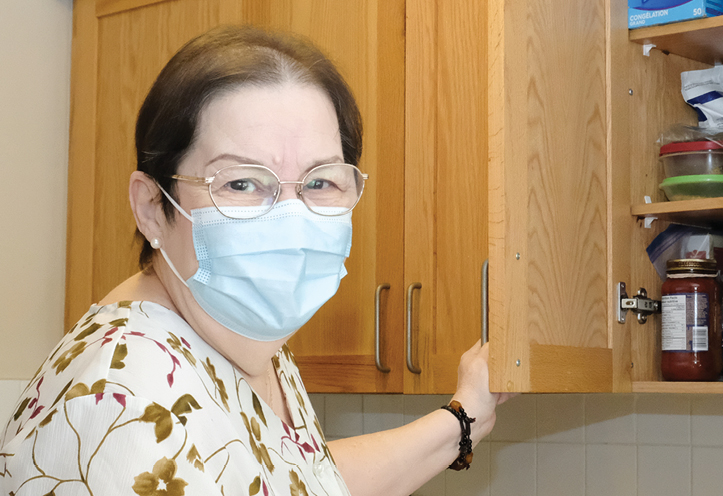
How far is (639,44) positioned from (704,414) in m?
0.66

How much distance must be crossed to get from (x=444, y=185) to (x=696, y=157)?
39 cm

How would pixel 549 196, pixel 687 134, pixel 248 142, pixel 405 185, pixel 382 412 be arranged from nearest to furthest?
pixel 248 142, pixel 549 196, pixel 687 134, pixel 405 185, pixel 382 412

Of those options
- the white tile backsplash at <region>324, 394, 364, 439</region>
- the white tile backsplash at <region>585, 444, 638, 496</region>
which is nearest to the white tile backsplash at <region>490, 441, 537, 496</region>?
the white tile backsplash at <region>585, 444, 638, 496</region>

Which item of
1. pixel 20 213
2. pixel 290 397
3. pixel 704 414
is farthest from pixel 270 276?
pixel 20 213

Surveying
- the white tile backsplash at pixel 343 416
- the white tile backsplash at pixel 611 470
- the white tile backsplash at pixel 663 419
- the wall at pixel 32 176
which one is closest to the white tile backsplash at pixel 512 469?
the white tile backsplash at pixel 611 470

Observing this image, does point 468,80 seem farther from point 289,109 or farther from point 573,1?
point 289,109

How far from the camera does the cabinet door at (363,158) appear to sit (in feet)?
4.60

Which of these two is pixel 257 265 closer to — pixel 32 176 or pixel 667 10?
pixel 667 10

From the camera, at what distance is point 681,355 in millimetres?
1151

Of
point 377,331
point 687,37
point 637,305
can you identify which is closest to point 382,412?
point 377,331

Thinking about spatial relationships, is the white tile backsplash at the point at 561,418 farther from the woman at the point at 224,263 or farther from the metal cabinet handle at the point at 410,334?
the woman at the point at 224,263

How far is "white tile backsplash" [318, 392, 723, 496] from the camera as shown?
55.7 inches

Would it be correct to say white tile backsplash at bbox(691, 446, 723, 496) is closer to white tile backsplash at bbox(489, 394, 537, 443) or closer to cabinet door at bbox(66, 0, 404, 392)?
white tile backsplash at bbox(489, 394, 537, 443)

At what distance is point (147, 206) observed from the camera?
85 centimetres
